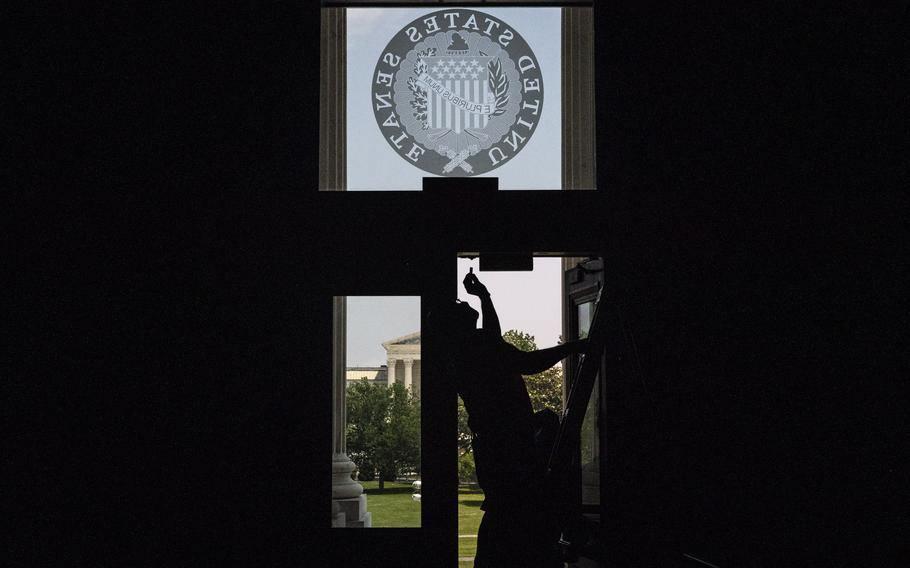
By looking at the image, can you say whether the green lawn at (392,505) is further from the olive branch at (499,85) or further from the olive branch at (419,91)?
the olive branch at (499,85)

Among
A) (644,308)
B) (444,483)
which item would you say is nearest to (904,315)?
(644,308)

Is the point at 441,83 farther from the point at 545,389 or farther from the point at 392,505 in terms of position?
the point at 545,389

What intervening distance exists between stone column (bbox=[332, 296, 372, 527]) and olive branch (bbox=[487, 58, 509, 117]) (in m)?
2.17

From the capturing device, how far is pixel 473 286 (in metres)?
4.54

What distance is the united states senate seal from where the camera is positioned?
6.91 m

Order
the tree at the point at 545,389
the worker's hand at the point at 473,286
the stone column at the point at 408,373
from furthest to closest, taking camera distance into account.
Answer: the tree at the point at 545,389
the stone column at the point at 408,373
the worker's hand at the point at 473,286

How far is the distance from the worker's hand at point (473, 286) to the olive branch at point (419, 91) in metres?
2.72

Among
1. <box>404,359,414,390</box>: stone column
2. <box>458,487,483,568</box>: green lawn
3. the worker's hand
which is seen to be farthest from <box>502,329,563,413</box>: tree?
the worker's hand

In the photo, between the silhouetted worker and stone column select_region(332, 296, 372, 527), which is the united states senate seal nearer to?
stone column select_region(332, 296, 372, 527)

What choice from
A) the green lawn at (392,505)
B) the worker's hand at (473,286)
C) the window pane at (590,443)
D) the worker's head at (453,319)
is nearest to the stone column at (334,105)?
the window pane at (590,443)

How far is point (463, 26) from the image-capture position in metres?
6.90

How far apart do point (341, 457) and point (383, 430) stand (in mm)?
339

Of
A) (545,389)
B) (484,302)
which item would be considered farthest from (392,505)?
(545,389)

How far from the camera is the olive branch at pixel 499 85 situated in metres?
7.02
